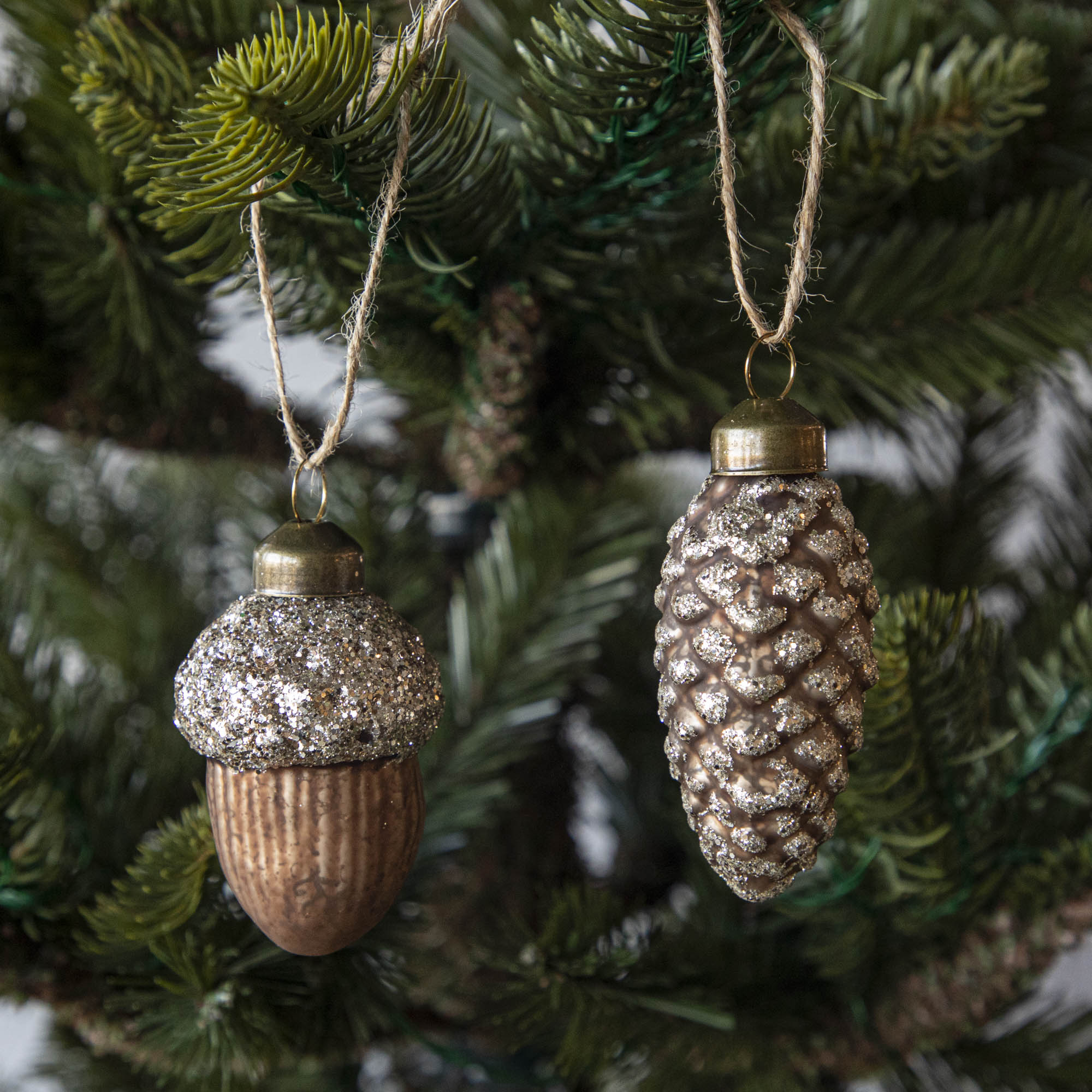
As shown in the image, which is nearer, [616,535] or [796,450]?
[796,450]

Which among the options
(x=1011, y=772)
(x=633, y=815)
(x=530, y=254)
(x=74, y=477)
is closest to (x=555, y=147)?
(x=530, y=254)

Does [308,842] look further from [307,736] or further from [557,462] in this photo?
[557,462]

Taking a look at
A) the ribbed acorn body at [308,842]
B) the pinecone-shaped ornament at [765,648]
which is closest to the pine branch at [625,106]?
the pinecone-shaped ornament at [765,648]

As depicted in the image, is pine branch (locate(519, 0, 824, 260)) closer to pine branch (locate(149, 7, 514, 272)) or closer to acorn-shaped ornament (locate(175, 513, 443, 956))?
pine branch (locate(149, 7, 514, 272))

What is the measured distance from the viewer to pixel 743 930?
1.77 ft

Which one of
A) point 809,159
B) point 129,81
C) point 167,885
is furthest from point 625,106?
point 167,885

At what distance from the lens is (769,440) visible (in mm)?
306

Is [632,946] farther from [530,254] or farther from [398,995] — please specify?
[530,254]

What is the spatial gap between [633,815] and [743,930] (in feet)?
0.43

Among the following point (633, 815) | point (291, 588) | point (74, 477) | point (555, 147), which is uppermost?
point (555, 147)

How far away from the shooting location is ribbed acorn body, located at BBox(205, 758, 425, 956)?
1.07ft

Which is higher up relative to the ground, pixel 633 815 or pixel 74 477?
pixel 74 477

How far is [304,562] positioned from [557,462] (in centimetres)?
20

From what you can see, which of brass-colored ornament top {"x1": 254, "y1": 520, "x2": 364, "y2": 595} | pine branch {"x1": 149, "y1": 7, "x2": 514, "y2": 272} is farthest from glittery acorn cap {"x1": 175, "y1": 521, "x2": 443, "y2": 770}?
pine branch {"x1": 149, "y1": 7, "x2": 514, "y2": 272}
